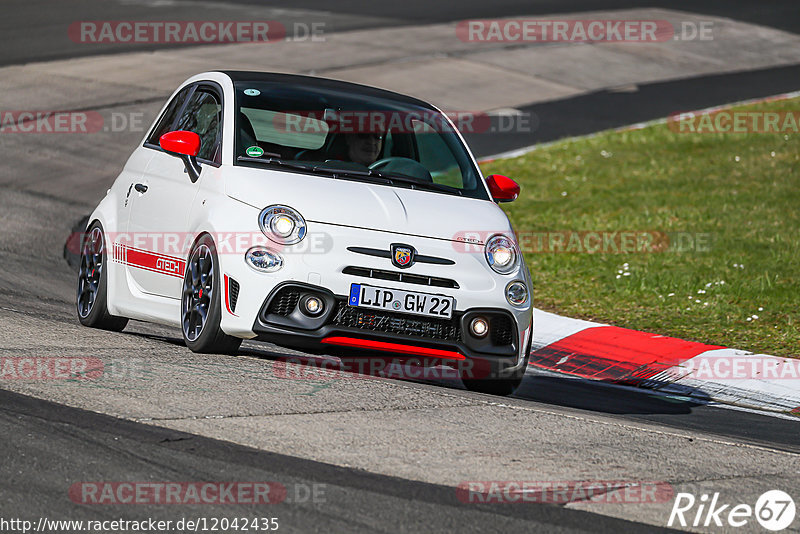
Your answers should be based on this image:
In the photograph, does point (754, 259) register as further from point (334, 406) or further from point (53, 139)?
point (53, 139)

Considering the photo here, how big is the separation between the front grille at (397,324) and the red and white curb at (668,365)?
7.33ft

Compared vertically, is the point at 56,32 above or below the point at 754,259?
above

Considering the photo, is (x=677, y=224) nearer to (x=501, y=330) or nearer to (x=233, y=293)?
(x=501, y=330)

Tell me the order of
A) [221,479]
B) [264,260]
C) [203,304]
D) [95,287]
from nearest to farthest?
[221,479], [264,260], [203,304], [95,287]

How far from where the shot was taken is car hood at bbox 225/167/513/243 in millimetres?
6938

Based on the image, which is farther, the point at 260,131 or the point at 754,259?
the point at 754,259

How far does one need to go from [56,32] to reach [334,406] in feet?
61.0

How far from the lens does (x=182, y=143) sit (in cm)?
748

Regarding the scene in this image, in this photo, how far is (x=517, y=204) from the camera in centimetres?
1477

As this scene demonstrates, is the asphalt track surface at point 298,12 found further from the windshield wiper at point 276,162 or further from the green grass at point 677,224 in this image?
the windshield wiper at point 276,162

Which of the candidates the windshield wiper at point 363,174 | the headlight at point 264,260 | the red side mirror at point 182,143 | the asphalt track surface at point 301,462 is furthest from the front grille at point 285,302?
the red side mirror at point 182,143

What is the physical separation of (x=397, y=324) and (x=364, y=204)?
71 cm

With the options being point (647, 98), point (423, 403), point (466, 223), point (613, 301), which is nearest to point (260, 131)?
point (466, 223)

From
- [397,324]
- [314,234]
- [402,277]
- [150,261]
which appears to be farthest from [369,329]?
[150,261]
